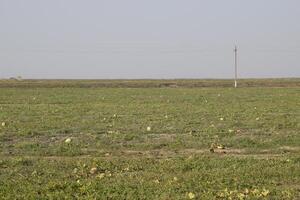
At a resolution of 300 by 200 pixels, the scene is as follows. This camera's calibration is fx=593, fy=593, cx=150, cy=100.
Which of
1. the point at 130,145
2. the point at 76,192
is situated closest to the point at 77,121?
the point at 130,145

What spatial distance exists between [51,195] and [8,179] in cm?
185

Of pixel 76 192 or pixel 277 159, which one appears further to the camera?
pixel 277 159

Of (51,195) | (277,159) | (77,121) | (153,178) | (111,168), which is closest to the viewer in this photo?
(51,195)

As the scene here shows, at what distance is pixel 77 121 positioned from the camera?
80.0 ft

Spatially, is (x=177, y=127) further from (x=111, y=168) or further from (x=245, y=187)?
(x=245, y=187)

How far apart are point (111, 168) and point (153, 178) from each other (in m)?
1.37

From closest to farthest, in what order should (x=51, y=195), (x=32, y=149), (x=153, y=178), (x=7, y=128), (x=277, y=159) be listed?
(x=51, y=195)
(x=153, y=178)
(x=277, y=159)
(x=32, y=149)
(x=7, y=128)

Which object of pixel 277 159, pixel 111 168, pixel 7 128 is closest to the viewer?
pixel 111 168

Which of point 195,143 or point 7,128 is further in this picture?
point 7,128

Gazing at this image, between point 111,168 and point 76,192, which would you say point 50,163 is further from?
point 76,192

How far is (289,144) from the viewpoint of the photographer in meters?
16.4

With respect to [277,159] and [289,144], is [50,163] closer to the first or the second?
[277,159]

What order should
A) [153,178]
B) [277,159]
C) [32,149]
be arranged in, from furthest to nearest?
[32,149]
[277,159]
[153,178]

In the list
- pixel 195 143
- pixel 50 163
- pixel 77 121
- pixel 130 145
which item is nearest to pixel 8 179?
pixel 50 163
